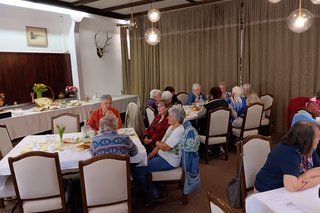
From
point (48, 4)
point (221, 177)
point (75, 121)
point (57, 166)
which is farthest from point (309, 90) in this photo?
point (48, 4)

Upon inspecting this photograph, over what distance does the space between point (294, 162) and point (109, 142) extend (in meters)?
1.46

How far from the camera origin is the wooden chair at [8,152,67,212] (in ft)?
7.06

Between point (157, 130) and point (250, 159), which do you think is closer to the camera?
point (250, 159)

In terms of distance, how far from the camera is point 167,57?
23.5ft

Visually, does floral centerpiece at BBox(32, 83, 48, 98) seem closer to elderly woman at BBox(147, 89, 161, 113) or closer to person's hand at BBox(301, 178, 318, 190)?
elderly woman at BBox(147, 89, 161, 113)

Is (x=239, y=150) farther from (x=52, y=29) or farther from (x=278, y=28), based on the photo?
(x=52, y=29)

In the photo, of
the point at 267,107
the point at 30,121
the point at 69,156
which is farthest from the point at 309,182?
the point at 30,121

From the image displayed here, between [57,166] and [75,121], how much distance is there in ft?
5.38

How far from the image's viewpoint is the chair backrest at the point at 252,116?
171 inches

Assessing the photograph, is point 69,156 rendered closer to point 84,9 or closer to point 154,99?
point 154,99

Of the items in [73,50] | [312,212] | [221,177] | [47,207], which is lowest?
[221,177]

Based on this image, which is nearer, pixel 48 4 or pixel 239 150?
pixel 239 150

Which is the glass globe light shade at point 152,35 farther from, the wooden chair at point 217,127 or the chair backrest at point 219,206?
the chair backrest at point 219,206

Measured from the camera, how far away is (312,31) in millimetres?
5148
